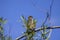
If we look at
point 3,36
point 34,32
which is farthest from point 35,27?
point 3,36

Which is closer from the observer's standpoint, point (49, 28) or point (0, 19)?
point (49, 28)

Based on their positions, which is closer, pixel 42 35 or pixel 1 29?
pixel 42 35

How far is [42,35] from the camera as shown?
1255mm

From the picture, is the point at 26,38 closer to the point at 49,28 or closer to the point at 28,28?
the point at 28,28

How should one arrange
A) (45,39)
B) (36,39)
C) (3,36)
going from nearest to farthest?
(45,39)
(36,39)
(3,36)

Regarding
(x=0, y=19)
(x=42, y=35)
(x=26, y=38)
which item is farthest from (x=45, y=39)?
(x=0, y=19)

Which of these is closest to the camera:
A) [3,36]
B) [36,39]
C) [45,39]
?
[45,39]

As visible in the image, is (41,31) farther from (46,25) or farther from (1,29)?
(1,29)

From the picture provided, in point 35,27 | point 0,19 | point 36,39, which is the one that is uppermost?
point 0,19

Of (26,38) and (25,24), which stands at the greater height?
(25,24)

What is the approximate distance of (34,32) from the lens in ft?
4.20

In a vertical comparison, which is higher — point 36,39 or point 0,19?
point 0,19

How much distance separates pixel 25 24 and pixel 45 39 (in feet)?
0.66

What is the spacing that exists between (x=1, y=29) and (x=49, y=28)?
2.20 feet
